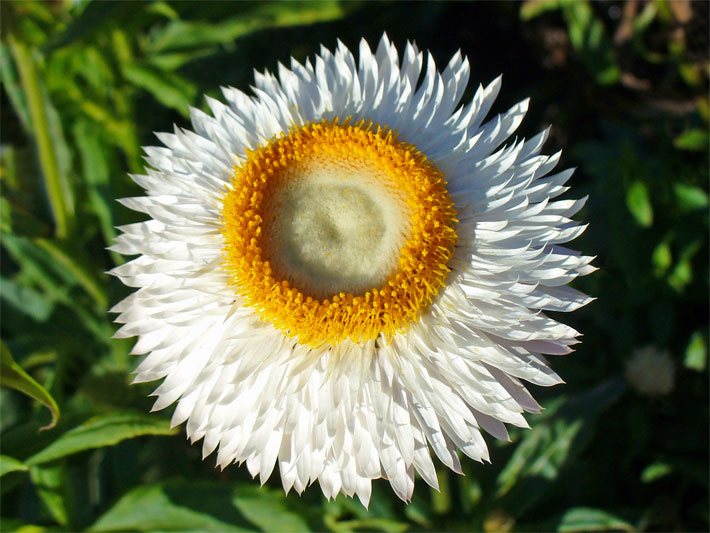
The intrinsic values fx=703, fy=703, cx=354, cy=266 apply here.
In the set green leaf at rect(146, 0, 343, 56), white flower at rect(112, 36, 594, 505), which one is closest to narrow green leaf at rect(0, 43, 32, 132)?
green leaf at rect(146, 0, 343, 56)

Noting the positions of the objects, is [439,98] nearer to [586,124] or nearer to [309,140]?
[309,140]

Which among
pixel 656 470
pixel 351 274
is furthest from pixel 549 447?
pixel 351 274

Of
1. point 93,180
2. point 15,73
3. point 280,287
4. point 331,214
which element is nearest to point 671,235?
point 331,214

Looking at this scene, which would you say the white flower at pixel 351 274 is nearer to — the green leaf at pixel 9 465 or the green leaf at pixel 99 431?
the green leaf at pixel 99 431

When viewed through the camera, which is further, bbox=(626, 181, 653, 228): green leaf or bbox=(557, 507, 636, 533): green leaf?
bbox=(626, 181, 653, 228): green leaf

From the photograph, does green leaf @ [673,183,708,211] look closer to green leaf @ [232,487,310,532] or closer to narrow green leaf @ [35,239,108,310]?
green leaf @ [232,487,310,532]

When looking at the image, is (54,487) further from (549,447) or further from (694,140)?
(694,140)

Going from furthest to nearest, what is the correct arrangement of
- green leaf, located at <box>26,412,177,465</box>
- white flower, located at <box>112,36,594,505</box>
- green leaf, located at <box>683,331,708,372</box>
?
green leaf, located at <box>683,331,708,372</box>
green leaf, located at <box>26,412,177,465</box>
white flower, located at <box>112,36,594,505</box>
